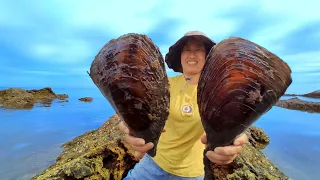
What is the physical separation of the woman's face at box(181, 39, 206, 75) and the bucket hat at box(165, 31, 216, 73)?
6 centimetres

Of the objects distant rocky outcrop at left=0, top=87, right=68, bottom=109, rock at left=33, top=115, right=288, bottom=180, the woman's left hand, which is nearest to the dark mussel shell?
the woman's left hand

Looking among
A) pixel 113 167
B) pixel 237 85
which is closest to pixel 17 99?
pixel 113 167

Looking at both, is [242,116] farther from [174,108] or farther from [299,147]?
[299,147]

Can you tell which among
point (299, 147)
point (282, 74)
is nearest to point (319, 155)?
point (299, 147)

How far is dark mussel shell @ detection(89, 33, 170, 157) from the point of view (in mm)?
1923

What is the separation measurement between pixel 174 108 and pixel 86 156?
2055mm

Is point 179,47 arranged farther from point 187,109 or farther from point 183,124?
point 183,124

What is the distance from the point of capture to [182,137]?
138 inches

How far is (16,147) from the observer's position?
32.7ft

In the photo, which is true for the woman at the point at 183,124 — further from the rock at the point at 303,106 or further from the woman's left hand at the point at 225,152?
the rock at the point at 303,106

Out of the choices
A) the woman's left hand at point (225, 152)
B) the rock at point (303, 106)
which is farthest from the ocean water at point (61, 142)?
the woman's left hand at point (225, 152)

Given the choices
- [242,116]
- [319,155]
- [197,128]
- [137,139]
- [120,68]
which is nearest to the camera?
[242,116]

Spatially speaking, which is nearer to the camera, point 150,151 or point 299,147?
point 150,151

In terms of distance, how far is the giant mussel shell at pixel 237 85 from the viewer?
69.4 inches
